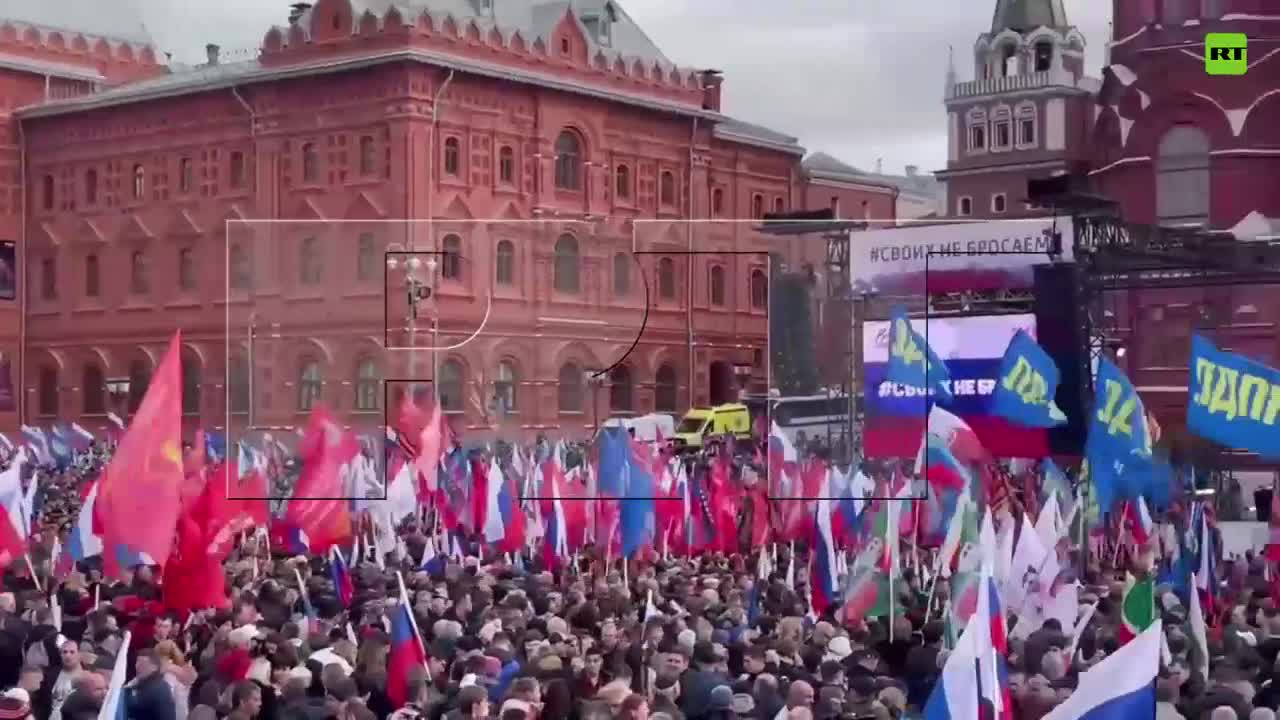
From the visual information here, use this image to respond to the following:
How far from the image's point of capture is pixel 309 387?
16.9 meters

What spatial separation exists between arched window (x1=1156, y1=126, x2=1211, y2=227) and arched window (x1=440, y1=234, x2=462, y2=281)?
1314 cm

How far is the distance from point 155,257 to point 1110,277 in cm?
2633

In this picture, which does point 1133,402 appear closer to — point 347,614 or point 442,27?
point 347,614

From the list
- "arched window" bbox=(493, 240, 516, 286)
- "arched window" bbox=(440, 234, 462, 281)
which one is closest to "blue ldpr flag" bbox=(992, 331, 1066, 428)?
"arched window" bbox=(493, 240, 516, 286)

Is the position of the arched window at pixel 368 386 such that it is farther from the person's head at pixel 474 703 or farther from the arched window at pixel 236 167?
the arched window at pixel 236 167

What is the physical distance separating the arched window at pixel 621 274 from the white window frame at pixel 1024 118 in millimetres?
48020

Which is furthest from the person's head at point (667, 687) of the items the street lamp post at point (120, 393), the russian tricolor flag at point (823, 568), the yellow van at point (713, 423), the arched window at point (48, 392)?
the arched window at point (48, 392)

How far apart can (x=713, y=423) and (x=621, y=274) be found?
25.0 m

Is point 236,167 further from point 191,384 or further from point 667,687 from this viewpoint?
point 667,687

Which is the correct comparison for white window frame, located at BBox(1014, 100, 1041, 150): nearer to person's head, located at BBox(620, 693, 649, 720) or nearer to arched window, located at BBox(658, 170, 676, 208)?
arched window, located at BBox(658, 170, 676, 208)

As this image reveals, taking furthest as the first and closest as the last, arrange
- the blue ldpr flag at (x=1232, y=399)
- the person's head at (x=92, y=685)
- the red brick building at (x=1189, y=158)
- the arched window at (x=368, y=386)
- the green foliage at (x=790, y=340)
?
the red brick building at (x=1189, y=158)
the arched window at (x=368, y=386)
the green foliage at (x=790, y=340)
the blue ldpr flag at (x=1232, y=399)
the person's head at (x=92, y=685)

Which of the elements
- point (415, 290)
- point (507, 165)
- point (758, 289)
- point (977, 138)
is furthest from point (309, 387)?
point (977, 138)

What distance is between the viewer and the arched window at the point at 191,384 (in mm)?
43625

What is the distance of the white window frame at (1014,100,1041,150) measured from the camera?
64438 millimetres
